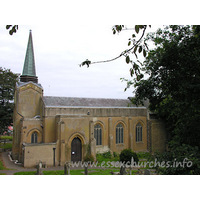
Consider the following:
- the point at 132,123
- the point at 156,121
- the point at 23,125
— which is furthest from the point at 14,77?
the point at 156,121

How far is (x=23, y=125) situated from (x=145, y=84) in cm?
1702

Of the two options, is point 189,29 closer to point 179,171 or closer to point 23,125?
point 179,171

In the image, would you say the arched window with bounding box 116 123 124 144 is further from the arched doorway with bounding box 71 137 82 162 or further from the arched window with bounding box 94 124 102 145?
the arched doorway with bounding box 71 137 82 162

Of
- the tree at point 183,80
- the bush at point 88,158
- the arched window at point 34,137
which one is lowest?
the bush at point 88,158

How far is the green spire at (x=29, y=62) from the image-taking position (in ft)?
76.9

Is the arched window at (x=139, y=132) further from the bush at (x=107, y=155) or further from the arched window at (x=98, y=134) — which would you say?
the arched window at (x=98, y=134)

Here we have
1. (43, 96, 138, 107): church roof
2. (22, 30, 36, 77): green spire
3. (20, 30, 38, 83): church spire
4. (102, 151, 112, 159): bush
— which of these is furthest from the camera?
(22, 30, 36, 77): green spire

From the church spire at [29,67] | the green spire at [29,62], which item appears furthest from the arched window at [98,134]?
the green spire at [29,62]

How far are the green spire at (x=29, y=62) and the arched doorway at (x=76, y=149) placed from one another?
10726 mm

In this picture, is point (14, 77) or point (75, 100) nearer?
point (75, 100)

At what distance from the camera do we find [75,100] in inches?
964

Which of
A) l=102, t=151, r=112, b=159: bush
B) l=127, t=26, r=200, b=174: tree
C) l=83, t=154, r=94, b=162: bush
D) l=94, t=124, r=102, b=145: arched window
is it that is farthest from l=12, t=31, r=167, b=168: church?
l=127, t=26, r=200, b=174: tree

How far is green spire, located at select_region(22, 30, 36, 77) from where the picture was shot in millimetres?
23438

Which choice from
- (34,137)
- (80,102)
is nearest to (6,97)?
(34,137)
